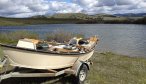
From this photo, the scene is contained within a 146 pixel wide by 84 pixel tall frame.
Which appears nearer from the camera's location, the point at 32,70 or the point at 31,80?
the point at 32,70

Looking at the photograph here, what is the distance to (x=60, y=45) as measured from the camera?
1174cm

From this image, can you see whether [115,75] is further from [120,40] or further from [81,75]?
[120,40]

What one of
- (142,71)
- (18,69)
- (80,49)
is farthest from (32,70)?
(142,71)

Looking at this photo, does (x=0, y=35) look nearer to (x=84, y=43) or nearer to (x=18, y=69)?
(x=84, y=43)

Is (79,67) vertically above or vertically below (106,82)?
above

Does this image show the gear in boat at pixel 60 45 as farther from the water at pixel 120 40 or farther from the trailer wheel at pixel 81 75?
the water at pixel 120 40

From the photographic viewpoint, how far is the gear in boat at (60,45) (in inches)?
364

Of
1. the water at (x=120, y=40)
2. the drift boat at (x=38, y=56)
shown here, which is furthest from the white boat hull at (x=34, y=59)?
the water at (x=120, y=40)

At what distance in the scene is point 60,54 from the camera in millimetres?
9453

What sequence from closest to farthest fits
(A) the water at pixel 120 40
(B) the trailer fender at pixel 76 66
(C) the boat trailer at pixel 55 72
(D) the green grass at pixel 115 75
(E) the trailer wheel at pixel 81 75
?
1. (C) the boat trailer at pixel 55 72
2. (B) the trailer fender at pixel 76 66
3. (E) the trailer wheel at pixel 81 75
4. (D) the green grass at pixel 115 75
5. (A) the water at pixel 120 40

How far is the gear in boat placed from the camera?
925 centimetres

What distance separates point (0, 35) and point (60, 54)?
25.1m

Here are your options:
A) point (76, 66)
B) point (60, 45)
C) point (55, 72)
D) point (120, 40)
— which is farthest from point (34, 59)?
point (120, 40)

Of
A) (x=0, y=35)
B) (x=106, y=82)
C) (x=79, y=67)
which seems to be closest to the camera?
(x=79, y=67)
